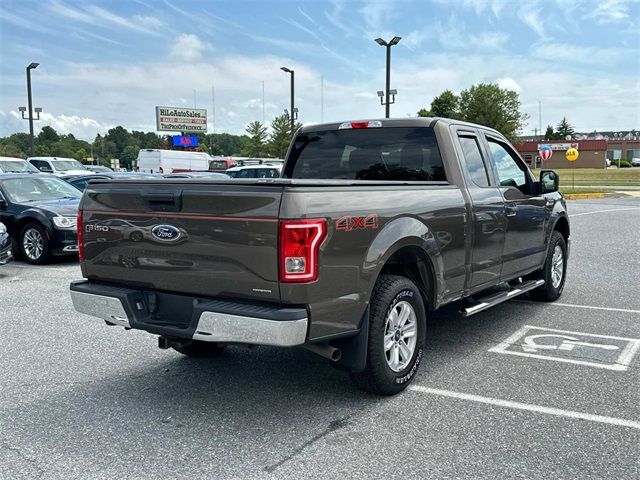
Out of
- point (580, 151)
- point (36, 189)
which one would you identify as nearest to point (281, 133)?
point (36, 189)

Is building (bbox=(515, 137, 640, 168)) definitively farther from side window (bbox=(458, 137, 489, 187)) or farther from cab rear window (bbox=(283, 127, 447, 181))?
cab rear window (bbox=(283, 127, 447, 181))

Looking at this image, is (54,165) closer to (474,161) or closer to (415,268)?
(474,161)

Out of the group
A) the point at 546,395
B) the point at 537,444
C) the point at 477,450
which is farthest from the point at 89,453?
the point at 546,395

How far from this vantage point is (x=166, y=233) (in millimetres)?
3754

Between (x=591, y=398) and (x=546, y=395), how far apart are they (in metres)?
0.29

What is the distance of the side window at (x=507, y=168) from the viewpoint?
5.75m

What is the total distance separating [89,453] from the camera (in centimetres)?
335

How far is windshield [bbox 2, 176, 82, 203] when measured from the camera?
1083 centimetres

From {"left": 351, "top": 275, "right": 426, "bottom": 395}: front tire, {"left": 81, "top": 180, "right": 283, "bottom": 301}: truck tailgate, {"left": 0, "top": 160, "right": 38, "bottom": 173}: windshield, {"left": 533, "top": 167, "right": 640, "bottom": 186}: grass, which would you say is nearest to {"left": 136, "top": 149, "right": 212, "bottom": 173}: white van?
{"left": 0, "top": 160, "right": 38, "bottom": 173}: windshield

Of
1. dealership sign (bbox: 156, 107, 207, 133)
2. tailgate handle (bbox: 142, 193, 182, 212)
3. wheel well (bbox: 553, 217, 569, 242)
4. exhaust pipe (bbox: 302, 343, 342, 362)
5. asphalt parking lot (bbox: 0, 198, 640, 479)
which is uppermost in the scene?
dealership sign (bbox: 156, 107, 207, 133)

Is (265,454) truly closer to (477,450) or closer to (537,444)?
(477,450)

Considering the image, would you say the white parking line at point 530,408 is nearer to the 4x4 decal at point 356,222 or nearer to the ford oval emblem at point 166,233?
the 4x4 decal at point 356,222

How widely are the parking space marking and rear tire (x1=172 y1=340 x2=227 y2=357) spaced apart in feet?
7.76

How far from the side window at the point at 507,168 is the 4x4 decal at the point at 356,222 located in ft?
7.68
